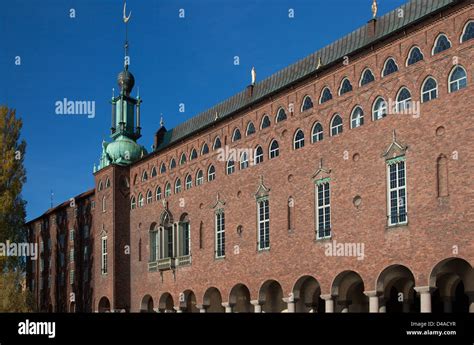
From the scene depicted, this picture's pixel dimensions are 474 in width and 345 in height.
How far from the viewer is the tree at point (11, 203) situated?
113ft

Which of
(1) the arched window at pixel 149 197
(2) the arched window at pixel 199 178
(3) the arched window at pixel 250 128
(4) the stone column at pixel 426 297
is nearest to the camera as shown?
(4) the stone column at pixel 426 297

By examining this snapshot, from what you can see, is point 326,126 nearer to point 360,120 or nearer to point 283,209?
point 360,120

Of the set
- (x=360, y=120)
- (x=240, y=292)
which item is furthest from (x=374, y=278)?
(x=240, y=292)

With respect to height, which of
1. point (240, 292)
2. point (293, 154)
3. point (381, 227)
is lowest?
point (240, 292)

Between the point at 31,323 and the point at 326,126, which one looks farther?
the point at 326,126

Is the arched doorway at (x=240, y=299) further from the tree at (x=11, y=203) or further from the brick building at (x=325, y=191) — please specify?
the tree at (x=11, y=203)

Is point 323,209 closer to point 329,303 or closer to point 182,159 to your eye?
point 329,303

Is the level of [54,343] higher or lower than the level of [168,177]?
lower

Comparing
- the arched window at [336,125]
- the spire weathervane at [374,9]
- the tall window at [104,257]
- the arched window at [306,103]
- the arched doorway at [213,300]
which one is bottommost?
the arched doorway at [213,300]

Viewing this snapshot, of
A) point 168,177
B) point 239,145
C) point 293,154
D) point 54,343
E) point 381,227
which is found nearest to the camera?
point 54,343

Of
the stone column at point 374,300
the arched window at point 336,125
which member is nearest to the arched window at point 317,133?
the arched window at point 336,125

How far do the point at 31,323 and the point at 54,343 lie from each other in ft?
1.35

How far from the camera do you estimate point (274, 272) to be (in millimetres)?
28922

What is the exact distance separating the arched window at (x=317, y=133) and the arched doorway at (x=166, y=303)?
14.1 meters
